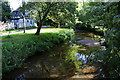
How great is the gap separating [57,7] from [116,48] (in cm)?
994

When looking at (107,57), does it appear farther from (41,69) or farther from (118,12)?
(41,69)

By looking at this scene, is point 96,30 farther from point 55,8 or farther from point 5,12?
point 5,12

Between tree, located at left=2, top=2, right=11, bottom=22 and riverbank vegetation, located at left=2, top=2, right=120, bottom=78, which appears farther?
tree, located at left=2, top=2, right=11, bottom=22

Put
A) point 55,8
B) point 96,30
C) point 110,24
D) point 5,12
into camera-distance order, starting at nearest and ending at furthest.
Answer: point 110,24 → point 96,30 → point 5,12 → point 55,8

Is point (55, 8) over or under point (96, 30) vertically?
over

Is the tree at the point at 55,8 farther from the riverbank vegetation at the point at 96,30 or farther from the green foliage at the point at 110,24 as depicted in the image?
the green foliage at the point at 110,24

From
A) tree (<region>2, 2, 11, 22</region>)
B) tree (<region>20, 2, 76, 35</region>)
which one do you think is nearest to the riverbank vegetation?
tree (<region>20, 2, 76, 35</region>)

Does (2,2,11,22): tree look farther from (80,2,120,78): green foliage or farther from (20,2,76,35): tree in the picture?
(80,2,120,78): green foliage

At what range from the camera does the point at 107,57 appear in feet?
10.9

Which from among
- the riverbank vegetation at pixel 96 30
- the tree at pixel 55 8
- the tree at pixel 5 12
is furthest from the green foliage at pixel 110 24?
the tree at pixel 5 12

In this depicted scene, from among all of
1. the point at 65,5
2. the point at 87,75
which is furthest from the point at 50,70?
the point at 65,5

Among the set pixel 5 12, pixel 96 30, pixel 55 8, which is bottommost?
pixel 96 30

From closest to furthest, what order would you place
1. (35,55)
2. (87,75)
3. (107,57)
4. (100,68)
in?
(107,57) → (87,75) → (100,68) → (35,55)

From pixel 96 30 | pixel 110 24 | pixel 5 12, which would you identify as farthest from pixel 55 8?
pixel 110 24
